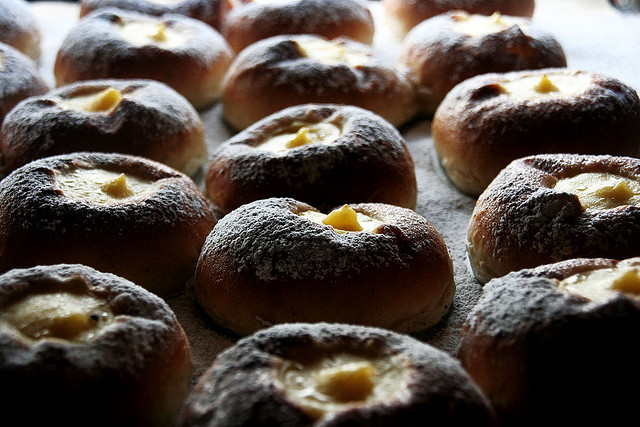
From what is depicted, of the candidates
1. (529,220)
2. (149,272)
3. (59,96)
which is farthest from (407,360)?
(59,96)

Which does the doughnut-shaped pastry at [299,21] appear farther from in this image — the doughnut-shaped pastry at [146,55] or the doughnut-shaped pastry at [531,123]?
the doughnut-shaped pastry at [531,123]

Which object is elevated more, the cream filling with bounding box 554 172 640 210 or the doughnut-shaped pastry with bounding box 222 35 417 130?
the cream filling with bounding box 554 172 640 210

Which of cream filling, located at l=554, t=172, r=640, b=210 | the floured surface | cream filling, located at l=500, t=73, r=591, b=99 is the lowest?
the floured surface

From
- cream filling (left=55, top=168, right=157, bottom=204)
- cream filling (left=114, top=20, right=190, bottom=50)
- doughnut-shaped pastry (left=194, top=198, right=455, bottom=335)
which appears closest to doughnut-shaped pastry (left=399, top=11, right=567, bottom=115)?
cream filling (left=114, top=20, right=190, bottom=50)

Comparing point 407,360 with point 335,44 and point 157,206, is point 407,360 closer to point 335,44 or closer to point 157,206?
point 157,206

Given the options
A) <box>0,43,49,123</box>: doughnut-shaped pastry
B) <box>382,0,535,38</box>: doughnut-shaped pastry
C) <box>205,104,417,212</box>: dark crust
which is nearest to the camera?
<box>205,104,417,212</box>: dark crust

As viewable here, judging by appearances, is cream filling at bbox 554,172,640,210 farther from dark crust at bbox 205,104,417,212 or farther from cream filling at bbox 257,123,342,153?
cream filling at bbox 257,123,342,153
